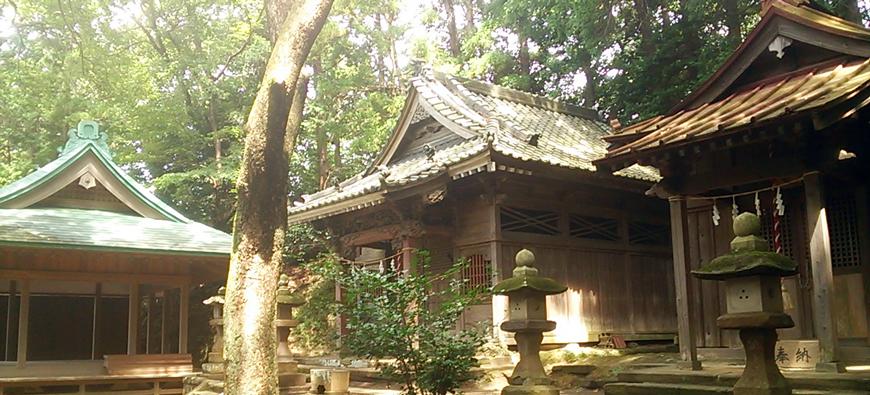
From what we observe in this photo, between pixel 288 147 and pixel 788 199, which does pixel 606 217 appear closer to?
pixel 788 199

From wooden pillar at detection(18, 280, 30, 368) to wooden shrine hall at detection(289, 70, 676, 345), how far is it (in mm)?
5895

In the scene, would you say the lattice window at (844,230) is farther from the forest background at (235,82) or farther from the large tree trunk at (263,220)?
the forest background at (235,82)

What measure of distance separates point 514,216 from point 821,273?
20.5 ft

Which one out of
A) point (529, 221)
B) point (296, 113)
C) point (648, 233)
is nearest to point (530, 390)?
point (296, 113)

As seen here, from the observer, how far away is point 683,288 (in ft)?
33.7

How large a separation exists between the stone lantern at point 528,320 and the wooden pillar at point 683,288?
96.6 inches

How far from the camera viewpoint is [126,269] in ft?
49.9

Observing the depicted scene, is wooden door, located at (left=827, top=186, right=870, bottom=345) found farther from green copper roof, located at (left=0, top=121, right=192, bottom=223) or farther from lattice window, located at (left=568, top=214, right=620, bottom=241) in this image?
green copper roof, located at (left=0, top=121, right=192, bottom=223)

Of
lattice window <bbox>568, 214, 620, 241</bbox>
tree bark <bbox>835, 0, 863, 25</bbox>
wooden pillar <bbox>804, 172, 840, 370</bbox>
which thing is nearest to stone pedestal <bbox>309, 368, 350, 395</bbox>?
lattice window <bbox>568, 214, 620, 241</bbox>

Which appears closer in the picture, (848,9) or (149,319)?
(848,9)

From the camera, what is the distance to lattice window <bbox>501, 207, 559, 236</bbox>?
14.1 m

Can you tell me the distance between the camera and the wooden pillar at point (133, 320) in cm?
1498

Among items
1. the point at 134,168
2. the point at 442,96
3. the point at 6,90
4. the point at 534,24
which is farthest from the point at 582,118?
the point at 6,90

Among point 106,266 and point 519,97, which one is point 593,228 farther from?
point 106,266
